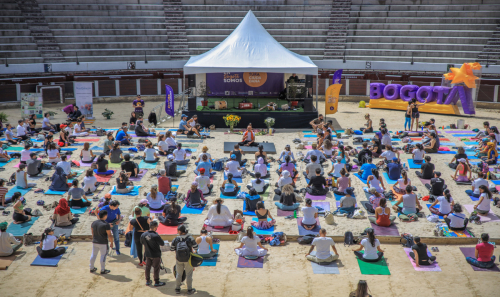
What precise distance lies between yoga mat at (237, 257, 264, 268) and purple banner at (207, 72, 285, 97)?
16997 mm

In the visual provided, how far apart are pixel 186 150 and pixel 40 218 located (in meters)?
7.74

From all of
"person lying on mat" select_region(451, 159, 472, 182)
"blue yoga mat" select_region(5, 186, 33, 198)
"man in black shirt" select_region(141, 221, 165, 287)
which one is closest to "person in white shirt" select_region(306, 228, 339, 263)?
"man in black shirt" select_region(141, 221, 165, 287)

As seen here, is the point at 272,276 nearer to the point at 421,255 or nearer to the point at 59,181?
the point at 421,255

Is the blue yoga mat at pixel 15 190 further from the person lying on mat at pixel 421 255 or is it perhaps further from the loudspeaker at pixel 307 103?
the loudspeaker at pixel 307 103

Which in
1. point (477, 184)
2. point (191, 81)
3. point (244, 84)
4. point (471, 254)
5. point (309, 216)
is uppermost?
point (191, 81)

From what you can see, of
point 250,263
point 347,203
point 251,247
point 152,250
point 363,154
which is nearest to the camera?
point 152,250

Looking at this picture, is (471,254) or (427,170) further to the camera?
(427,170)

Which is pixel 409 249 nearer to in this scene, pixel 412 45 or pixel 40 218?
pixel 40 218

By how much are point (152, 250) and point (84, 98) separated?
1894 centimetres

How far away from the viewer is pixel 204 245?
12.7 metres

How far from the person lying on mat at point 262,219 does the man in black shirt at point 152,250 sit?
3741 millimetres

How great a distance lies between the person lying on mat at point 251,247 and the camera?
498 inches

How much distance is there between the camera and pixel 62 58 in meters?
34.3

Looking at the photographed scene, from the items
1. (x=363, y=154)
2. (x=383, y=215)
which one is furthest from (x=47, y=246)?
(x=363, y=154)
